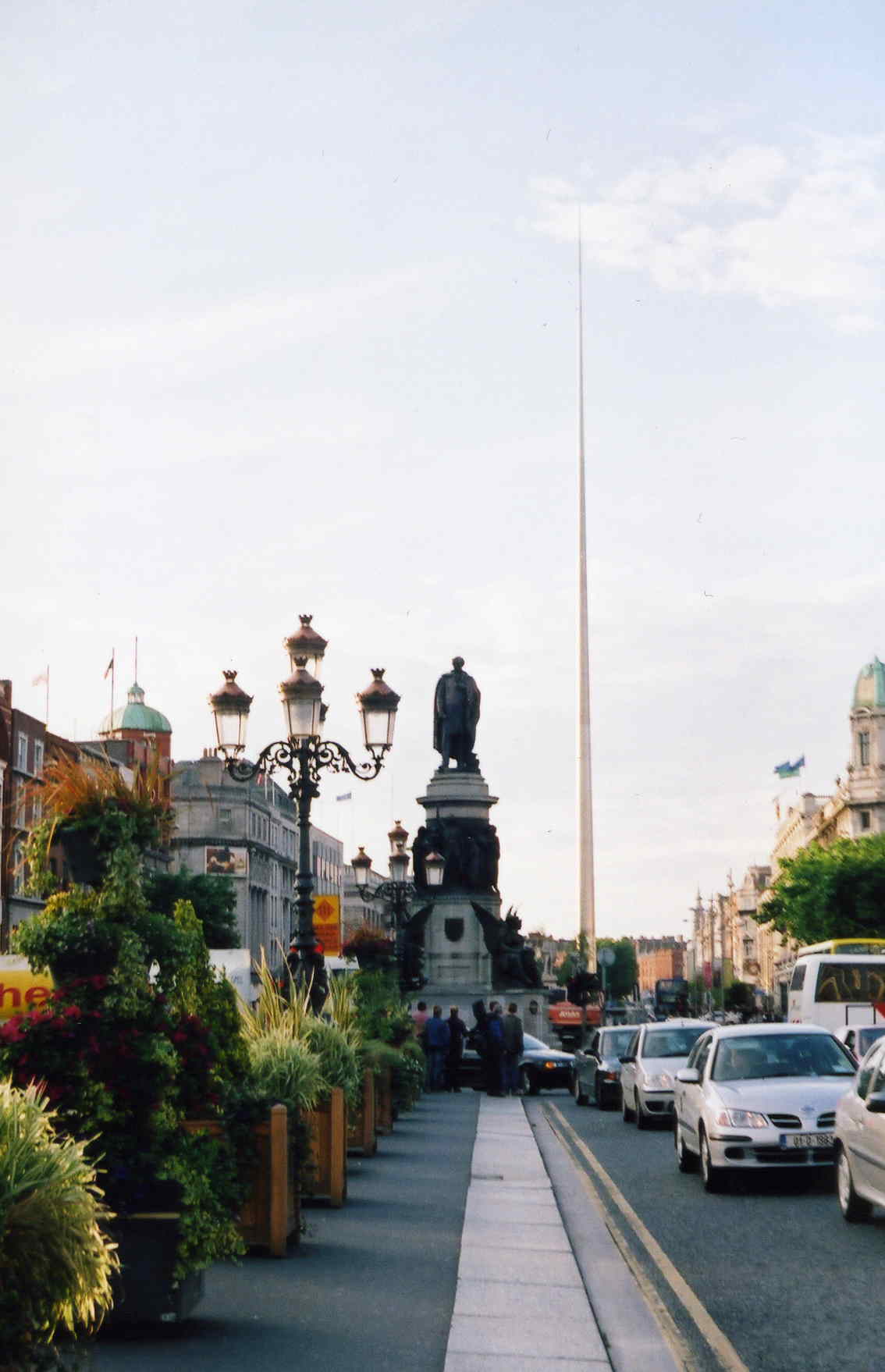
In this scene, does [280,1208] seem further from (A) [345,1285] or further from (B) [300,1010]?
(B) [300,1010]

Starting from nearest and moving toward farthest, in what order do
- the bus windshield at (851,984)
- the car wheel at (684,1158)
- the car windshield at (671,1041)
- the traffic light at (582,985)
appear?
the car wheel at (684,1158), the car windshield at (671,1041), the bus windshield at (851,984), the traffic light at (582,985)

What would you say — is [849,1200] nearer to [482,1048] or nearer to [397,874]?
[482,1048]

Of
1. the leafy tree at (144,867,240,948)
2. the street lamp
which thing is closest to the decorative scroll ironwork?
the street lamp

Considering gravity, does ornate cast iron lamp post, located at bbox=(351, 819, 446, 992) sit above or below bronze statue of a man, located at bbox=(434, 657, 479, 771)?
below

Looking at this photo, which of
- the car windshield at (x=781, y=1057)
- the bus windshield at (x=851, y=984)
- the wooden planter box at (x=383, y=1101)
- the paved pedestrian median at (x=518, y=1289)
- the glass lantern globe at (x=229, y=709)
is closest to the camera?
the paved pedestrian median at (x=518, y=1289)

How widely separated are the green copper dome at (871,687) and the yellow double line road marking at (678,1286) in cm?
12154

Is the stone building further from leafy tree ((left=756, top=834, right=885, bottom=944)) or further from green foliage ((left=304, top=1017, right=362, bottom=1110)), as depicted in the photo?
green foliage ((left=304, top=1017, right=362, bottom=1110))

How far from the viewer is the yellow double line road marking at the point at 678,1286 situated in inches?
352

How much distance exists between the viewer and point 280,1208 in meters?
11.4

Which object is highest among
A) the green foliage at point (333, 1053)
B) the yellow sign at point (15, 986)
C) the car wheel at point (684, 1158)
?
the yellow sign at point (15, 986)

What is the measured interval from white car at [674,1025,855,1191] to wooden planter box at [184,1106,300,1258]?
5.79 m

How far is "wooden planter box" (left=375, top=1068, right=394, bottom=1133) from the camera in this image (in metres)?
22.3

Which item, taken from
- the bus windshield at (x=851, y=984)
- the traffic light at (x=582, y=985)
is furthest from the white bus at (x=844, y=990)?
the traffic light at (x=582, y=985)

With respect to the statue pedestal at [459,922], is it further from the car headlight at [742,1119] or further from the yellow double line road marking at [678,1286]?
the car headlight at [742,1119]
